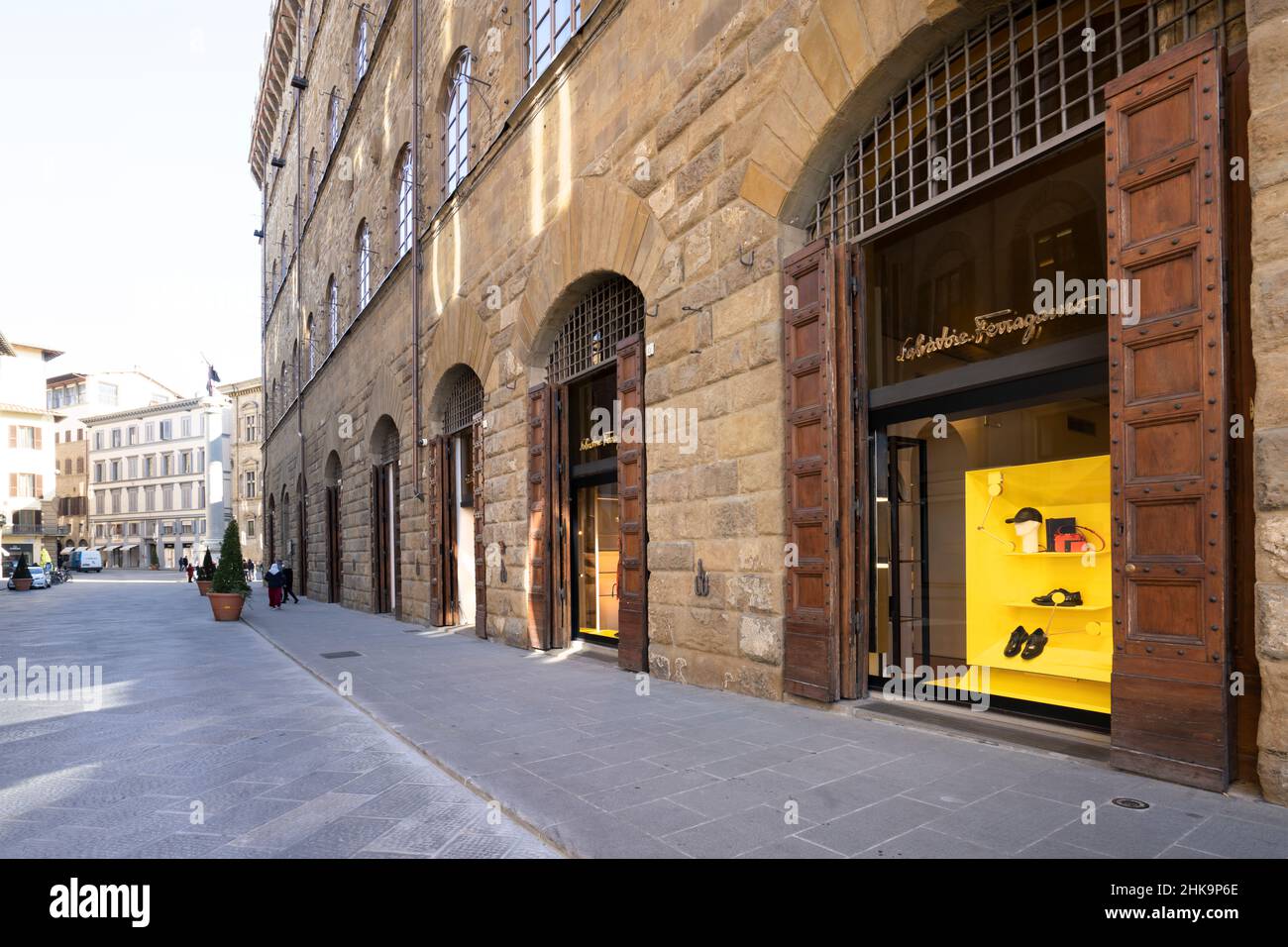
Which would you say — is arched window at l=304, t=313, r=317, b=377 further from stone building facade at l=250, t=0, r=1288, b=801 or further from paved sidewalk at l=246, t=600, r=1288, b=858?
paved sidewalk at l=246, t=600, r=1288, b=858

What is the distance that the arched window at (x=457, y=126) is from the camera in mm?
13047

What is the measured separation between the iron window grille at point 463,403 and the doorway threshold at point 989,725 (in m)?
8.63

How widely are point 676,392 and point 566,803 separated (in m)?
4.34

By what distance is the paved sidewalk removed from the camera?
3.33 metres

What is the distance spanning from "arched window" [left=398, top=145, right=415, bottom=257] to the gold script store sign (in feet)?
38.1

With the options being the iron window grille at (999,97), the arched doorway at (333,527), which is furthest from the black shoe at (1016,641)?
the arched doorway at (333,527)

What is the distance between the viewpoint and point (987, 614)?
5.98 meters

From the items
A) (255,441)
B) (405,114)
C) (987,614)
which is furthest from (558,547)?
(255,441)

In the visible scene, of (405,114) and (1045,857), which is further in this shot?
(405,114)

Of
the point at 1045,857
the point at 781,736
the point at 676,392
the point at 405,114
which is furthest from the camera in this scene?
the point at 405,114

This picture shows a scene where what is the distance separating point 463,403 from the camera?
13.7m

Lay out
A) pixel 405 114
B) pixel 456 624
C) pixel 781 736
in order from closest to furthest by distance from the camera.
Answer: pixel 781 736
pixel 456 624
pixel 405 114

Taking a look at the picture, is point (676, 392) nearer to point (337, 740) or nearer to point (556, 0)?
point (337, 740)
